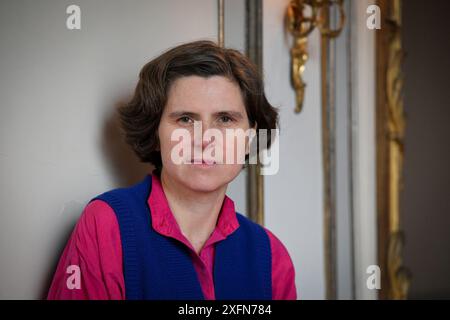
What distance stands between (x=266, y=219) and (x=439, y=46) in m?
0.74

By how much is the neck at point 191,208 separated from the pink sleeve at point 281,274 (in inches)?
5.1

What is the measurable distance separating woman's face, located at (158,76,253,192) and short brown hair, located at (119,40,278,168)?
14mm

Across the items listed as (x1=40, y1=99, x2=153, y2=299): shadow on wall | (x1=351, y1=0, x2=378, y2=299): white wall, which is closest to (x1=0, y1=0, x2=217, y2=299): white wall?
(x1=40, y1=99, x2=153, y2=299): shadow on wall

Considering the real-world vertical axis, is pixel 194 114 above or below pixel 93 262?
above

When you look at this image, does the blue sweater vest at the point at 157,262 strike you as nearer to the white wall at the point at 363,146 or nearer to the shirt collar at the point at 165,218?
the shirt collar at the point at 165,218

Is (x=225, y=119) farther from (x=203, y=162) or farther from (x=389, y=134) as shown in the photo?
(x=389, y=134)

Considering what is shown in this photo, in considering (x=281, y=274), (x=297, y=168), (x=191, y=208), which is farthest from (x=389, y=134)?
(x=191, y=208)

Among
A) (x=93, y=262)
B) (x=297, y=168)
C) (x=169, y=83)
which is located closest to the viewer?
(x=93, y=262)

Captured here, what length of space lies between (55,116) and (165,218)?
21 cm

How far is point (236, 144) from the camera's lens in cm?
85

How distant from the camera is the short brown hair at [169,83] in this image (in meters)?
0.83

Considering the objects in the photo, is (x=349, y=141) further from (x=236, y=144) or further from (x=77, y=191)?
(x=77, y=191)

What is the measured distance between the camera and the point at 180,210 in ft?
2.82

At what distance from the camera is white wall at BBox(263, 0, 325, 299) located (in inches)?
47.8
